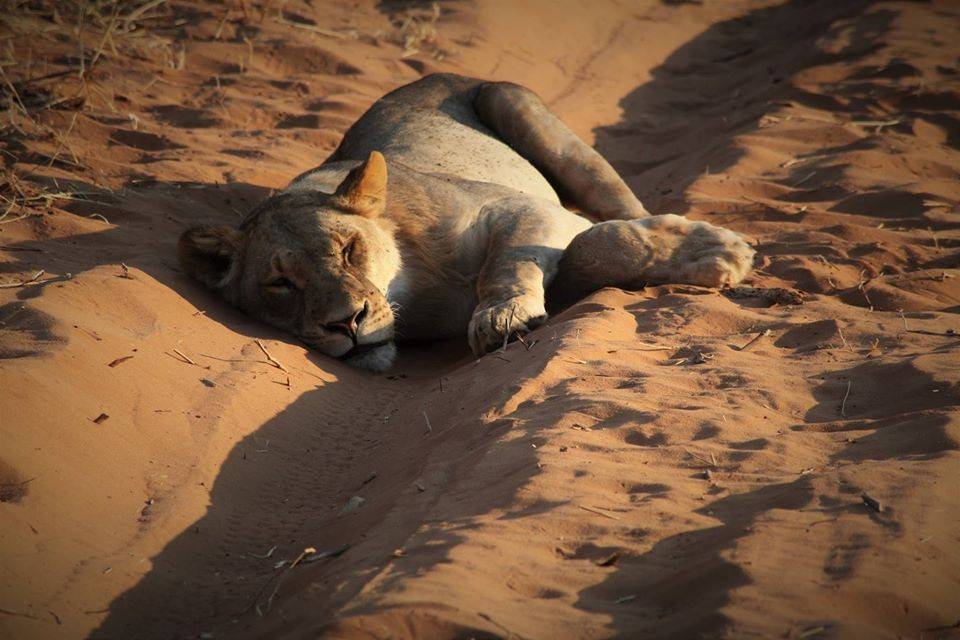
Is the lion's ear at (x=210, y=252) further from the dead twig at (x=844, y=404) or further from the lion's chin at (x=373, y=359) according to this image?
the dead twig at (x=844, y=404)

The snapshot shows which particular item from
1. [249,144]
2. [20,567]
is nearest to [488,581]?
[20,567]

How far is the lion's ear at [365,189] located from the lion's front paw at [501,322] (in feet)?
3.04

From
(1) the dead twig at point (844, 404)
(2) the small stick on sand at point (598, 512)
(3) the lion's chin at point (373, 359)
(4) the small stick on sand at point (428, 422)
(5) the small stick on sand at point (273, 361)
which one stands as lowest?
(3) the lion's chin at point (373, 359)

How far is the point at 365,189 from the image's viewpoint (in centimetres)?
495

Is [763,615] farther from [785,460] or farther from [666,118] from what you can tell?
[666,118]

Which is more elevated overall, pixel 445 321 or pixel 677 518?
pixel 677 518

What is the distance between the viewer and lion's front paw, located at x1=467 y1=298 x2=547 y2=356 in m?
4.42

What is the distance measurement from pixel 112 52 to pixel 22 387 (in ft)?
19.7

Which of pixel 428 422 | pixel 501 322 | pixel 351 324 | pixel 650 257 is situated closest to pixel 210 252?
pixel 351 324

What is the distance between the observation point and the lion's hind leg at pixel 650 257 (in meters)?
4.91

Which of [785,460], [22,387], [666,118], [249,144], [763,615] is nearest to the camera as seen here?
[763,615]

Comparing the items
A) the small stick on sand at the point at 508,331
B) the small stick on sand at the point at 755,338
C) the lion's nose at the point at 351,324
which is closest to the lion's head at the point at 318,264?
the lion's nose at the point at 351,324

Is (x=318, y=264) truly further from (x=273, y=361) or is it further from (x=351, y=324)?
(x=273, y=361)

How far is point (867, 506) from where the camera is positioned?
2516mm
